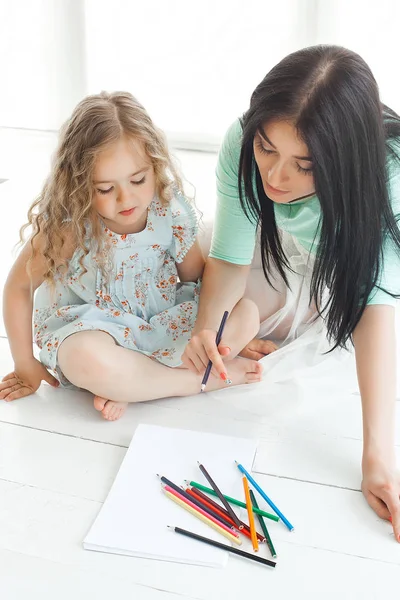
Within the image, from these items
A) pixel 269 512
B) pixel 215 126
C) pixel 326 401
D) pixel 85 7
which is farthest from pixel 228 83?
pixel 269 512

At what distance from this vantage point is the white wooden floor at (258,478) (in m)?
1.08

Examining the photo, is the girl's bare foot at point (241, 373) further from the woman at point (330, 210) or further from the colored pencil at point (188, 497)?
the colored pencil at point (188, 497)

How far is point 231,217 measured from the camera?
1.45 meters

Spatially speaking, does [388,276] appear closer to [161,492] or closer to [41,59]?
[161,492]

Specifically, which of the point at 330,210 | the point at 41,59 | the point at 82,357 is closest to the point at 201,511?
the point at 82,357

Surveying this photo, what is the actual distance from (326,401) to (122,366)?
1.22 feet

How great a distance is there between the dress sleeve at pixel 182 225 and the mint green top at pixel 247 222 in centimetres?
4

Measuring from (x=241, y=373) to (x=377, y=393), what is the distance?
0.32 m

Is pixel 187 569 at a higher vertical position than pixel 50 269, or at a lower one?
lower

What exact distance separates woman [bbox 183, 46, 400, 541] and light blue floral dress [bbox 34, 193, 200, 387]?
69mm

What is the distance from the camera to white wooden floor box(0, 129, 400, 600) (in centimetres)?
108

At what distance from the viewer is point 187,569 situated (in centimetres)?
110

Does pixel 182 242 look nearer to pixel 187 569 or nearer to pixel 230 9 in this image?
pixel 187 569

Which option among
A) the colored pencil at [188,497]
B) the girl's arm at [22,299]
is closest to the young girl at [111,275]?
the girl's arm at [22,299]
